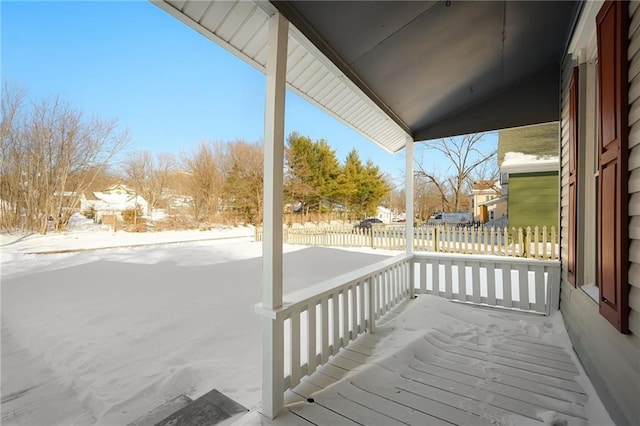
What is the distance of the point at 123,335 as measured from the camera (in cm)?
285

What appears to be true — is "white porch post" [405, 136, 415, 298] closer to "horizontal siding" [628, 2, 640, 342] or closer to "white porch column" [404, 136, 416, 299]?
"white porch column" [404, 136, 416, 299]

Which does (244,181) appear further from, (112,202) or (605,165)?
(605,165)

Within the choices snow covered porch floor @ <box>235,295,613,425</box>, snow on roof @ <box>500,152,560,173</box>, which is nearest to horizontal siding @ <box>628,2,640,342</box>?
snow covered porch floor @ <box>235,295,613,425</box>

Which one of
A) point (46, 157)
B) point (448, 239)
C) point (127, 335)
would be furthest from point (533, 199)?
point (46, 157)

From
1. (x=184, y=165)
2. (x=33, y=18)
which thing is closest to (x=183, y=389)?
(x=33, y=18)

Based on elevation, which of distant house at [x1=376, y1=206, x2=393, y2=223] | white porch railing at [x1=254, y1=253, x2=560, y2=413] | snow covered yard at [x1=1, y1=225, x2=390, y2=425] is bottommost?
snow covered yard at [x1=1, y1=225, x2=390, y2=425]

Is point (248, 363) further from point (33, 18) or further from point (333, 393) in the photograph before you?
point (33, 18)

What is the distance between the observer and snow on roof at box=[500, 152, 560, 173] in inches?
302

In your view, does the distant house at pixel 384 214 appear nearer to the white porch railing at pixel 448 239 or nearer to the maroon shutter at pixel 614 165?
the white porch railing at pixel 448 239

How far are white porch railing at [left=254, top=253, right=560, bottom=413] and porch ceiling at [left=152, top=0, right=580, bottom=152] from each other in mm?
1726

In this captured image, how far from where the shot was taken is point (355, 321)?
250cm

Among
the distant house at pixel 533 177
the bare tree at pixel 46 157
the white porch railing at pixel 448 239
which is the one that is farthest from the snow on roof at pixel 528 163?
the bare tree at pixel 46 157

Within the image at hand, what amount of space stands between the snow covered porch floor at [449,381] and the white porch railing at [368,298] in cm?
15

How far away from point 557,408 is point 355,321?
1402mm
